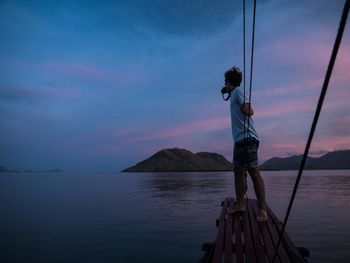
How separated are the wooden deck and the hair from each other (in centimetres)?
340

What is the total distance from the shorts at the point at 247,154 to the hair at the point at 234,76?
1559mm

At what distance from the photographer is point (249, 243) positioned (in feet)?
19.7

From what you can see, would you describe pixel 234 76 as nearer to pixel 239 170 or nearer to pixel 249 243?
pixel 239 170

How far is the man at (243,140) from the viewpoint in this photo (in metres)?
7.30

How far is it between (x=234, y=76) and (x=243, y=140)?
1667mm

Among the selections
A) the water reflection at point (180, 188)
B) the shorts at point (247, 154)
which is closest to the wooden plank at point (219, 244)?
the shorts at point (247, 154)

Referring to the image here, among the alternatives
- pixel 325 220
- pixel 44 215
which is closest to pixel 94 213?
pixel 44 215

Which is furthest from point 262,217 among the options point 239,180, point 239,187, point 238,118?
point 238,118

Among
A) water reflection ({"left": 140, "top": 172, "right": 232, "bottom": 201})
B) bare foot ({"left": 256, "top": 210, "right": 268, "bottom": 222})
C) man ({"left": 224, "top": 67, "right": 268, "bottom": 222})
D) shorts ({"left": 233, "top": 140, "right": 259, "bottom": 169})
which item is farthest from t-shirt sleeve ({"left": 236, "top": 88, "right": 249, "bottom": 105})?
water reflection ({"left": 140, "top": 172, "right": 232, "bottom": 201})

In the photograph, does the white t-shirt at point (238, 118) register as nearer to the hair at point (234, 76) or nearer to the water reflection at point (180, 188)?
the hair at point (234, 76)

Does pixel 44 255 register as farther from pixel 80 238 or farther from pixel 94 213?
pixel 94 213

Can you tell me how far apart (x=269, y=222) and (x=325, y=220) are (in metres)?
11.8

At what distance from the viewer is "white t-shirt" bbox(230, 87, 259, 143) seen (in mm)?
7508

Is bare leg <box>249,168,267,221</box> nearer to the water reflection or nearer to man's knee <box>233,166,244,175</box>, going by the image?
man's knee <box>233,166,244,175</box>
